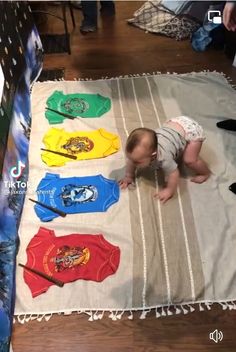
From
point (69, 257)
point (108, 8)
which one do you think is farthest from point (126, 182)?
point (108, 8)

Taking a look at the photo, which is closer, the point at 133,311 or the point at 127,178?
the point at 133,311

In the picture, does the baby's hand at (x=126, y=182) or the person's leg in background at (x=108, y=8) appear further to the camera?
the person's leg in background at (x=108, y=8)

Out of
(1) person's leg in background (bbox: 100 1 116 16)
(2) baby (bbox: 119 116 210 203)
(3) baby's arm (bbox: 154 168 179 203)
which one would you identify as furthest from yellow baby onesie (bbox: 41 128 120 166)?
(1) person's leg in background (bbox: 100 1 116 16)

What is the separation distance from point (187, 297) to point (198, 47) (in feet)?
5.57

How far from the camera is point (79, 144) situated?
5.41ft

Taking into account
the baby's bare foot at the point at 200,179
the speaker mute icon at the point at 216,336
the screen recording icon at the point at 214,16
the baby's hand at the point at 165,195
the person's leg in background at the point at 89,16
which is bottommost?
the speaker mute icon at the point at 216,336

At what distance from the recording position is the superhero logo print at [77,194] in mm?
1417

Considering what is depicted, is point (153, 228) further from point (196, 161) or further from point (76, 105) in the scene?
point (76, 105)

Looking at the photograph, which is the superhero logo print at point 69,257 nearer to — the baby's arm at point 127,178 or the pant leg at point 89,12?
the baby's arm at point 127,178

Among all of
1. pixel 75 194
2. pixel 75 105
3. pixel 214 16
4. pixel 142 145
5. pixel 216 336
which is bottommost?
pixel 216 336

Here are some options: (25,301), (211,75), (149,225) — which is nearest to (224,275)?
(149,225)

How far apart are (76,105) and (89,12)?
1060mm

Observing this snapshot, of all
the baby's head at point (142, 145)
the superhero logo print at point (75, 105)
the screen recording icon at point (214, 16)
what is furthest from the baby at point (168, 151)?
the screen recording icon at point (214, 16)

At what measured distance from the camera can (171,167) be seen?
135 centimetres
